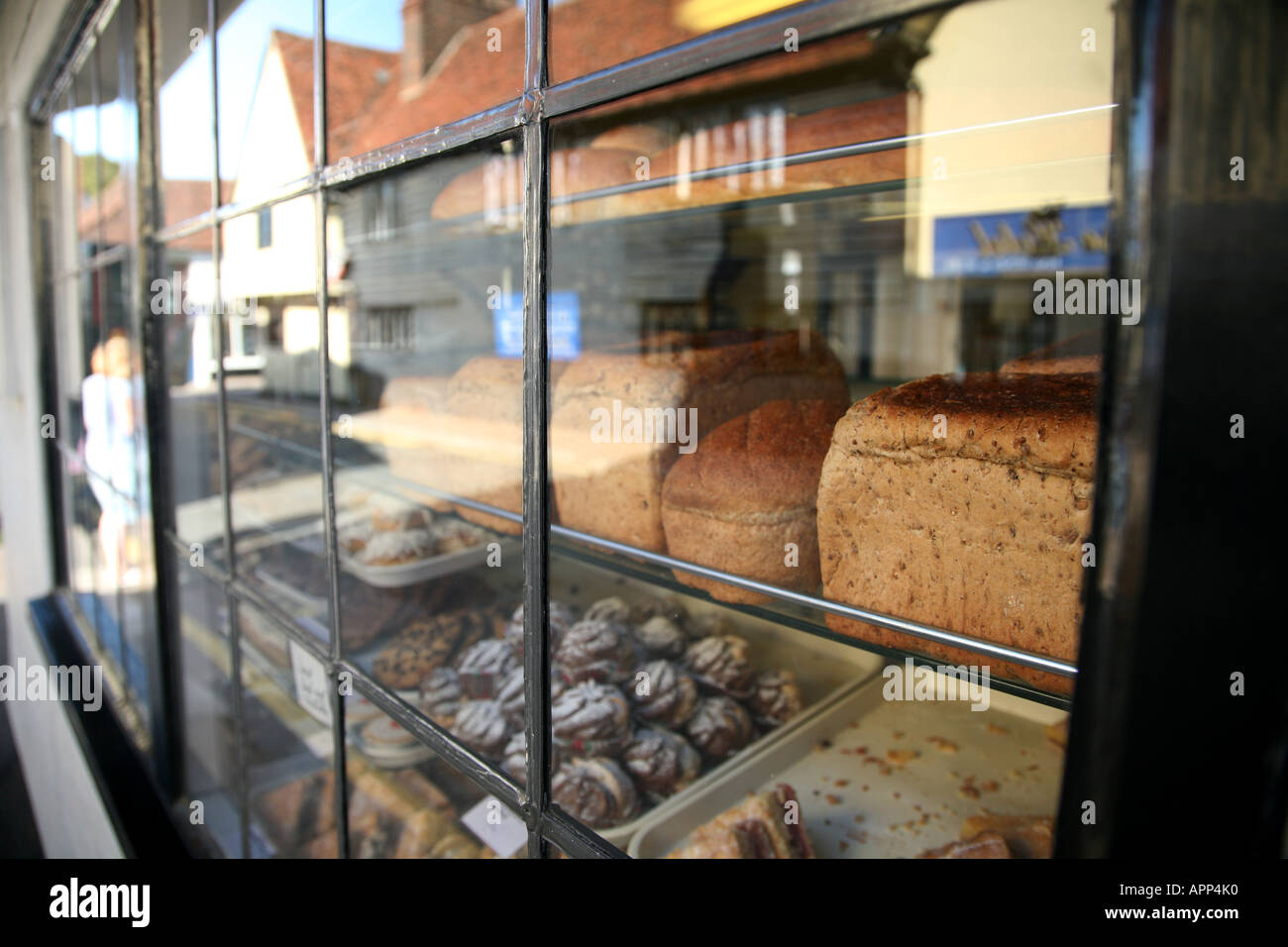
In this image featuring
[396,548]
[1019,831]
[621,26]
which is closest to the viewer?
[1019,831]

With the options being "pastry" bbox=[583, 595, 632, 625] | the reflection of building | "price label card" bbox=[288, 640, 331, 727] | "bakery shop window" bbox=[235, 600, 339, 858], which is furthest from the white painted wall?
"pastry" bbox=[583, 595, 632, 625]

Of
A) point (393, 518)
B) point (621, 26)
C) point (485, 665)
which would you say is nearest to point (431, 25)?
point (621, 26)

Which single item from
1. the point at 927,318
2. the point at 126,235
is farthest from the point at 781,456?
the point at 927,318

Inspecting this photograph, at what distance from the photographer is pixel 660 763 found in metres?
1.23

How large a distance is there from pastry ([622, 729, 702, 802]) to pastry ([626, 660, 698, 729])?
0.17 feet

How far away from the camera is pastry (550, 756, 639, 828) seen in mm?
1099

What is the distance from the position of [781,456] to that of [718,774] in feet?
1.99

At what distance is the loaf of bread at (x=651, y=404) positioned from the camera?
1.08m

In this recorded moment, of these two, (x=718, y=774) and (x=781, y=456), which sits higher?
(x=781, y=456)

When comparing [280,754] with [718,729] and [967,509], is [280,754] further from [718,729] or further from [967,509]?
[967,509]

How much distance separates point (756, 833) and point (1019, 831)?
372 mm
